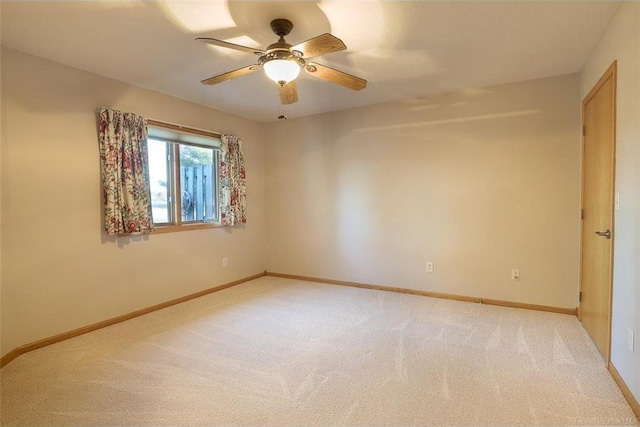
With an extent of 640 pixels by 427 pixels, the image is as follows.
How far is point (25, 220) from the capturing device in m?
2.59

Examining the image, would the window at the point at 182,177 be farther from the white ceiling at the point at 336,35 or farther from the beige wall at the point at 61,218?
the white ceiling at the point at 336,35

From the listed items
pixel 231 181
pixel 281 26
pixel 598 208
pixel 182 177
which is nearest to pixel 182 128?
pixel 182 177

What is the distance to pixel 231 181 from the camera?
4.36 meters

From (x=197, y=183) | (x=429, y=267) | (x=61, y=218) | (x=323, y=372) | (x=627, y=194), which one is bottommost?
(x=323, y=372)

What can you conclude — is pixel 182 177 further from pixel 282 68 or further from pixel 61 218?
pixel 282 68

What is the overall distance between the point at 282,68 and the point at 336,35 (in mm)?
569

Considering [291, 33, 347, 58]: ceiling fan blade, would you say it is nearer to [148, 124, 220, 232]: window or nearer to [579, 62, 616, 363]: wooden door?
[579, 62, 616, 363]: wooden door

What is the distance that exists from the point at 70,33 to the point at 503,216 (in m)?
4.13

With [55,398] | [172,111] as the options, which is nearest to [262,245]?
[172,111]

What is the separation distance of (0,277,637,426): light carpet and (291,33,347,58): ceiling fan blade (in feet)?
6.88

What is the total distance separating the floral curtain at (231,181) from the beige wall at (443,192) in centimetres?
67

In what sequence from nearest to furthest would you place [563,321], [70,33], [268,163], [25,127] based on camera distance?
[70,33]
[25,127]
[563,321]
[268,163]

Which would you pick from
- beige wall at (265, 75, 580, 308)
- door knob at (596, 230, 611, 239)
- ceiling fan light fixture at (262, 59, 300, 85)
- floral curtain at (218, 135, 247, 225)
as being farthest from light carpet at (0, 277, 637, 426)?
ceiling fan light fixture at (262, 59, 300, 85)

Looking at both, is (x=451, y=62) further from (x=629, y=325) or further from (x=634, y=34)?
(x=629, y=325)
